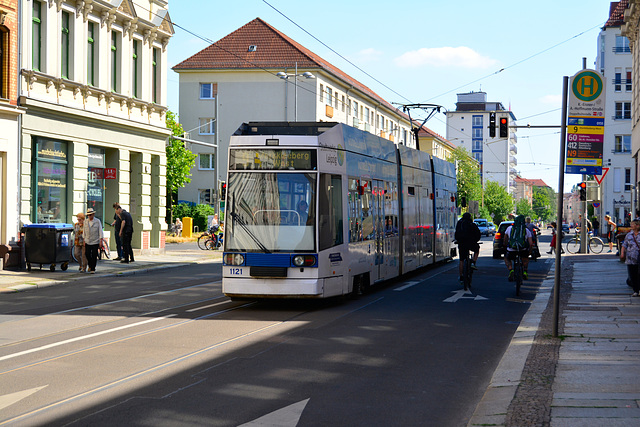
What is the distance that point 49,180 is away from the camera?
2458cm

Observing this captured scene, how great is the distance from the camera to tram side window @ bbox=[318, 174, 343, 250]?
13172 mm

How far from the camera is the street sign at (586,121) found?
9844 mm

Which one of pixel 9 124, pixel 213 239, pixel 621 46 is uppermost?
pixel 621 46

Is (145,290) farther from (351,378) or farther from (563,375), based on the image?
(563,375)

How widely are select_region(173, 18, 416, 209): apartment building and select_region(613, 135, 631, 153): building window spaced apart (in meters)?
28.2

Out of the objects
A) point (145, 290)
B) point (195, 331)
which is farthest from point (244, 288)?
point (145, 290)

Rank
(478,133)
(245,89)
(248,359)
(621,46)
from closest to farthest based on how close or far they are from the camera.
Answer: (248,359) → (245,89) → (621,46) → (478,133)

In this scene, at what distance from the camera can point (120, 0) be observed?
92.3 feet

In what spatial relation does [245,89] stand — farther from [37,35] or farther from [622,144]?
[37,35]

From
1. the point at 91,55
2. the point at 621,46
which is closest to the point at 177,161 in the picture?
the point at 91,55

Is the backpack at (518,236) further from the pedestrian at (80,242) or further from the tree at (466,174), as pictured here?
the tree at (466,174)

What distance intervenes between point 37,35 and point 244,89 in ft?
127

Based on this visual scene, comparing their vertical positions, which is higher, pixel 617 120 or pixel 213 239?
pixel 617 120

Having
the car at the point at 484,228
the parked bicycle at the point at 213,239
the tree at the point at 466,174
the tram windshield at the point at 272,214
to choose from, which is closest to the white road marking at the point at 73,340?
the tram windshield at the point at 272,214
